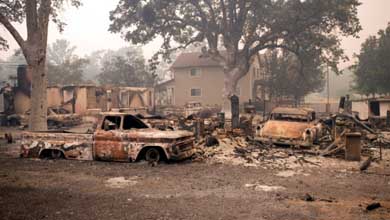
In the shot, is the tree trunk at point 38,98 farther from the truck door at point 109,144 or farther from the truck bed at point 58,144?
the truck door at point 109,144

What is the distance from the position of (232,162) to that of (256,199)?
390 cm

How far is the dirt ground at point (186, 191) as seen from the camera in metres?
5.74

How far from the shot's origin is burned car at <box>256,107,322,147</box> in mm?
12234

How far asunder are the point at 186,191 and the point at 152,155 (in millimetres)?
3192

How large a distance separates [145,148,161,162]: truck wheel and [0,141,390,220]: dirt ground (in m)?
0.24

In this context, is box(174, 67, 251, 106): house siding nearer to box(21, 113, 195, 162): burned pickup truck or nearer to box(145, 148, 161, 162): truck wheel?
box(21, 113, 195, 162): burned pickup truck

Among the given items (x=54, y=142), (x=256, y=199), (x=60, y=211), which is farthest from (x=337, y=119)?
(x=60, y=211)

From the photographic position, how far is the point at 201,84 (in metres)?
42.8

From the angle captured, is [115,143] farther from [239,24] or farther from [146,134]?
[239,24]

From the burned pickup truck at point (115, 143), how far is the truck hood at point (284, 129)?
358cm

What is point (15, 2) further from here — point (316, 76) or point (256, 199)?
point (316, 76)

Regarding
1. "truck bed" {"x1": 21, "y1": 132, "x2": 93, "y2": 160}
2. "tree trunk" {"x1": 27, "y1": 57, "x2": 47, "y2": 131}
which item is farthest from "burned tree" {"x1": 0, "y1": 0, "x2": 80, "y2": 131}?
"truck bed" {"x1": 21, "y1": 132, "x2": 93, "y2": 160}

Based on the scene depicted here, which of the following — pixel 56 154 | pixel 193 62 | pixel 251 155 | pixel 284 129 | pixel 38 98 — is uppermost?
pixel 193 62

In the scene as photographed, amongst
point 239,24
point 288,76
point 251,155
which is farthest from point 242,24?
point 251,155
